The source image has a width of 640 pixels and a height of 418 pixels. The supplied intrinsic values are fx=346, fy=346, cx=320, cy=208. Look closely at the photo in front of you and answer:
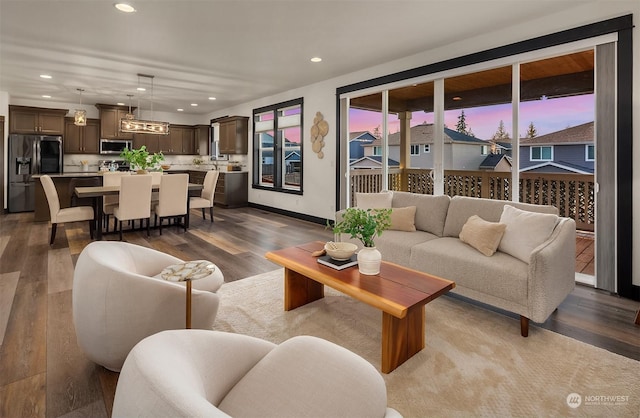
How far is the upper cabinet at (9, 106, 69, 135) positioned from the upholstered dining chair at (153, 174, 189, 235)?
428 cm

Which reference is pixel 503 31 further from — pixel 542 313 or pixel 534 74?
pixel 542 313

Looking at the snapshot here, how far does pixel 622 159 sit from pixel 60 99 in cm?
1036

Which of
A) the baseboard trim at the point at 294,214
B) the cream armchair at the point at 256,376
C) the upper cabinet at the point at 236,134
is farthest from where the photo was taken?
the upper cabinet at the point at 236,134

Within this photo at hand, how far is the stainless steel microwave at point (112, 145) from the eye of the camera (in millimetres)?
8781

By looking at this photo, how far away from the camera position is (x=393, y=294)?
204 cm

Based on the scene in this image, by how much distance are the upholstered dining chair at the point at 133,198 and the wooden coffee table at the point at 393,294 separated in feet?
11.2

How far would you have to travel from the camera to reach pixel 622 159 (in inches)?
122

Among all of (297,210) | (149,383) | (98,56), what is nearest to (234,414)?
(149,383)

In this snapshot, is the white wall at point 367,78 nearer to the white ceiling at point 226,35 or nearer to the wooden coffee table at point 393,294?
the white ceiling at point 226,35

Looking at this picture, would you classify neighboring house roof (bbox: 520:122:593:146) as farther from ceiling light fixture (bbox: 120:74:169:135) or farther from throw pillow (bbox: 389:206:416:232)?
ceiling light fixture (bbox: 120:74:169:135)

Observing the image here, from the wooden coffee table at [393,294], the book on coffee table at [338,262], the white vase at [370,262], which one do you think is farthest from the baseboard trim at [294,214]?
the white vase at [370,262]

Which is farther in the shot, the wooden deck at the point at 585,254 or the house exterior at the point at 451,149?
the house exterior at the point at 451,149

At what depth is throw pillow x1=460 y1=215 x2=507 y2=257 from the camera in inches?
111

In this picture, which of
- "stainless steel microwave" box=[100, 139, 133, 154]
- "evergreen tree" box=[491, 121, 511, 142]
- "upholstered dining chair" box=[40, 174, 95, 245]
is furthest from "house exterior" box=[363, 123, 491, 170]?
"stainless steel microwave" box=[100, 139, 133, 154]
